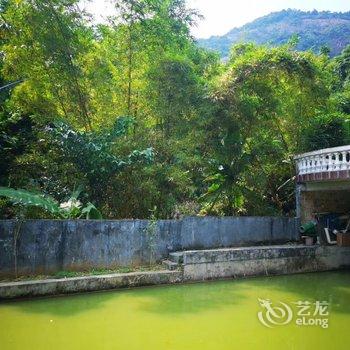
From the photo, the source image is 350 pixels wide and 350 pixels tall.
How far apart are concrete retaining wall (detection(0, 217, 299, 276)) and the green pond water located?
2.99 ft

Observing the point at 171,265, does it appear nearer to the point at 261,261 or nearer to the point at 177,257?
the point at 177,257

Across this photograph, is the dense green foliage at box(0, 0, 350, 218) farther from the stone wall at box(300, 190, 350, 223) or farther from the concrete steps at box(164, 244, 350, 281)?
the concrete steps at box(164, 244, 350, 281)

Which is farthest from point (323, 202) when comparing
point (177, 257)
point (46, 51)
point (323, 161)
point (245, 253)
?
point (46, 51)

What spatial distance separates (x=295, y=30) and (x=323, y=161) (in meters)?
79.3

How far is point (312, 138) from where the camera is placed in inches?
489

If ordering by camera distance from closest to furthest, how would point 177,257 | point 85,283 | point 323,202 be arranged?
point 85,283 → point 177,257 → point 323,202

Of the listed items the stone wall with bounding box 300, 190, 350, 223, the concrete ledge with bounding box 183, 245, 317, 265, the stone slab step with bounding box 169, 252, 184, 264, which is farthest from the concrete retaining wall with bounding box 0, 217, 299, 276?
the stone wall with bounding box 300, 190, 350, 223

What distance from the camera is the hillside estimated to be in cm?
7075

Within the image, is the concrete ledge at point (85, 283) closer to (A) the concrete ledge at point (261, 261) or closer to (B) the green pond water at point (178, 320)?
(B) the green pond water at point (178, 320)

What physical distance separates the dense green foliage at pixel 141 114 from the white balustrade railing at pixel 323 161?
103cm

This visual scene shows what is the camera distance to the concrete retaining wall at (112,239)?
7.65 metres

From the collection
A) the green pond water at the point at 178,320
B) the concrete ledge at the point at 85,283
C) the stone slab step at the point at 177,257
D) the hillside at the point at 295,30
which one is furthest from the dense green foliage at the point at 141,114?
the hillside at the point at 295,30

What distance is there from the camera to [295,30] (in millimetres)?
81125

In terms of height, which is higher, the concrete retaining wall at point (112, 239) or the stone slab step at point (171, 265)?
the concrete retaining wall at point (112, 239)
